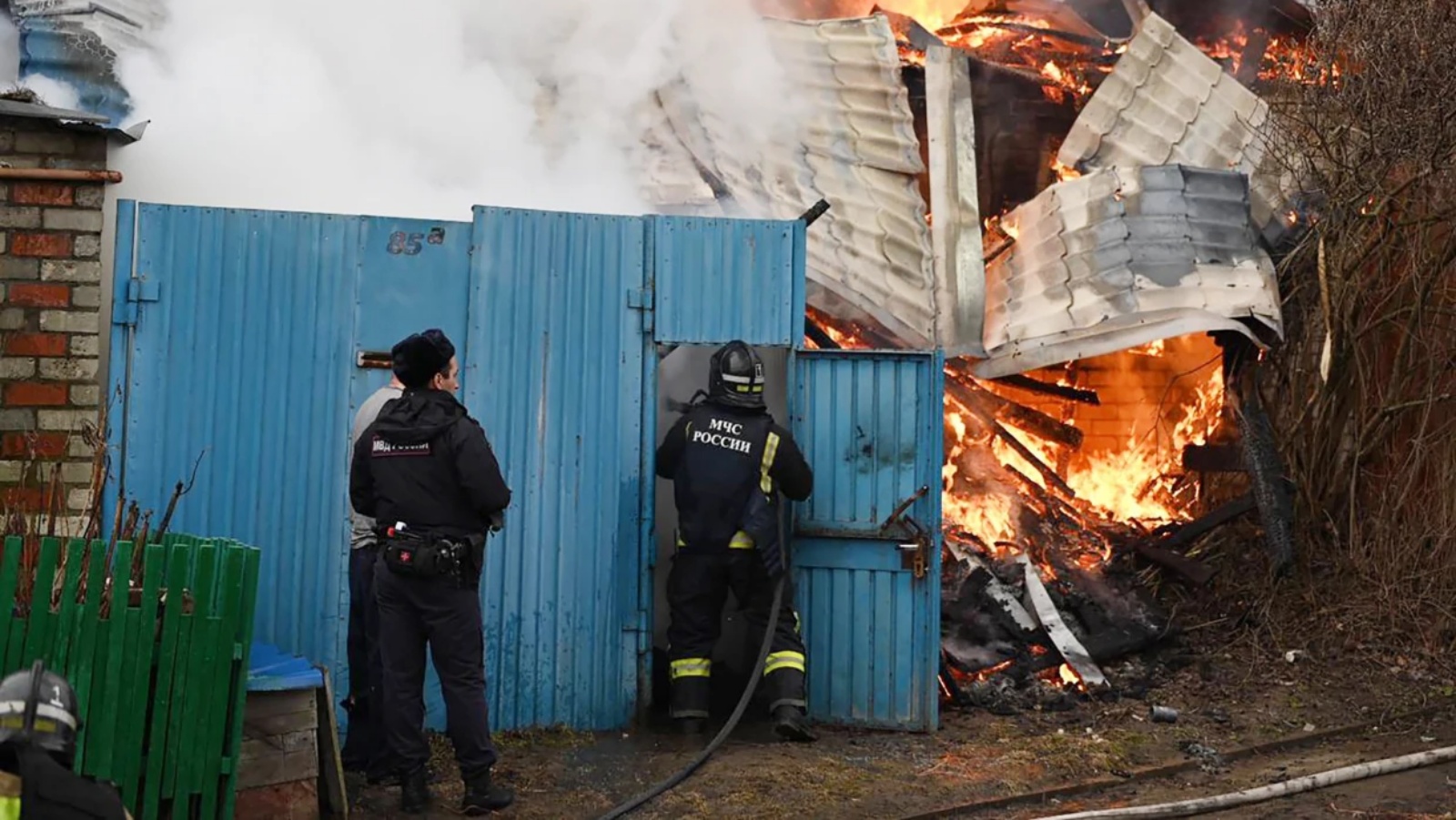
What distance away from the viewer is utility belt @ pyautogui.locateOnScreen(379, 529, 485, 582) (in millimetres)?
5348

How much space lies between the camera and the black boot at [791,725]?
6.69m

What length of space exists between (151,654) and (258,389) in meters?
2.13

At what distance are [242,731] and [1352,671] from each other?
6.36 meters

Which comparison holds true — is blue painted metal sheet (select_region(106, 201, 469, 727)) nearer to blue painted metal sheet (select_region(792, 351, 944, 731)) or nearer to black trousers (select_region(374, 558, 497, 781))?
black trousers (select_region(374, 558, 497, 781))

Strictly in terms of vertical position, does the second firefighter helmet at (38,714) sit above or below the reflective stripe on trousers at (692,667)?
above

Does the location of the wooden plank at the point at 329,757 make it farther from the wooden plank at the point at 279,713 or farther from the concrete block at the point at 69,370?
the concrete block at the point at 69,370

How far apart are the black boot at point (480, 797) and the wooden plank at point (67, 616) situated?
1672mm

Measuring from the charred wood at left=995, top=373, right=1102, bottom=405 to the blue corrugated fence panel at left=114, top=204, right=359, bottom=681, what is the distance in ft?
18.0

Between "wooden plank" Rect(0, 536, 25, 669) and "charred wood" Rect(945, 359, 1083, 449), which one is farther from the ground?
"charred wood" Rect(945, 359, 1083, 449)

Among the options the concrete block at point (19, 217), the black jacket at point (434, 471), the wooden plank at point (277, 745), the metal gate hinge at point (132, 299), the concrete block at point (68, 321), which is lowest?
the wooden plank at point (277, 745)

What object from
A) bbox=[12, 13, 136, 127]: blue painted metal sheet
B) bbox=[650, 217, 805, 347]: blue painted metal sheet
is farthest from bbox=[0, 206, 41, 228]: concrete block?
bbox=[650, 217, 805, 347]: blue painted metal sheet

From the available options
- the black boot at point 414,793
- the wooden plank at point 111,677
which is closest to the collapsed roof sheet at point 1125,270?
the black boot at point 414,793

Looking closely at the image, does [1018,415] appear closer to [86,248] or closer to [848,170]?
[848,170]

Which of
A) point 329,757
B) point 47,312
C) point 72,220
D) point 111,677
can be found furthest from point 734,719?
point 72,220
